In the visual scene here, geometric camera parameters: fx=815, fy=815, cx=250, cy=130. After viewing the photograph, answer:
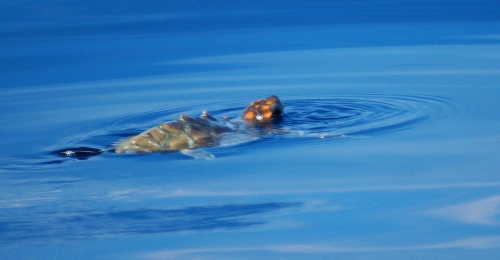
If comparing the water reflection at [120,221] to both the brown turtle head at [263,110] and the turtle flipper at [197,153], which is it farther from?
the brown turtle head at [263,110]

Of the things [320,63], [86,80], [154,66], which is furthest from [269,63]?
[86,80]

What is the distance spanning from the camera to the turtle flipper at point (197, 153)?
5121 millimetres

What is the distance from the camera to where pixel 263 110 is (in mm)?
6098

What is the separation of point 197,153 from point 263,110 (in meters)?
1.04

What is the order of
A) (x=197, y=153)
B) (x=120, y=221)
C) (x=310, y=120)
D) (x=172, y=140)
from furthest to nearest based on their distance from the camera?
(x=310, y=120), (x=172, y=140), (x=197, y=153), (x=120, y=221)

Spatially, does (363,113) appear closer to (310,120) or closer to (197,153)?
(310,120)

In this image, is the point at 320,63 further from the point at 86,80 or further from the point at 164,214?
the point at 164,214

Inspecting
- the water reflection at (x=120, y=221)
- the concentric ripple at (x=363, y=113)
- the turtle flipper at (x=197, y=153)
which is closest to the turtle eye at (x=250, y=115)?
the concentric ripple at (x=363, y=113)

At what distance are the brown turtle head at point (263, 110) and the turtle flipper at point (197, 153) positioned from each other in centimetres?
93

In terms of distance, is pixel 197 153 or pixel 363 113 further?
pixel 363 113

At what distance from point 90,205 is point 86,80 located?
355 centimetres

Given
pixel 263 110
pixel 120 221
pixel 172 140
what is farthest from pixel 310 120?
pixel 120 221

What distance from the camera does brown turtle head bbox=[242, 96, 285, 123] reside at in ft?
20.0

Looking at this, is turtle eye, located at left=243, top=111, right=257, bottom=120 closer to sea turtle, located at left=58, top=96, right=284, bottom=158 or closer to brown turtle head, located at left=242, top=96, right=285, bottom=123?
brown turtle head, located at left=242, top=96, right=285, bottom=123
